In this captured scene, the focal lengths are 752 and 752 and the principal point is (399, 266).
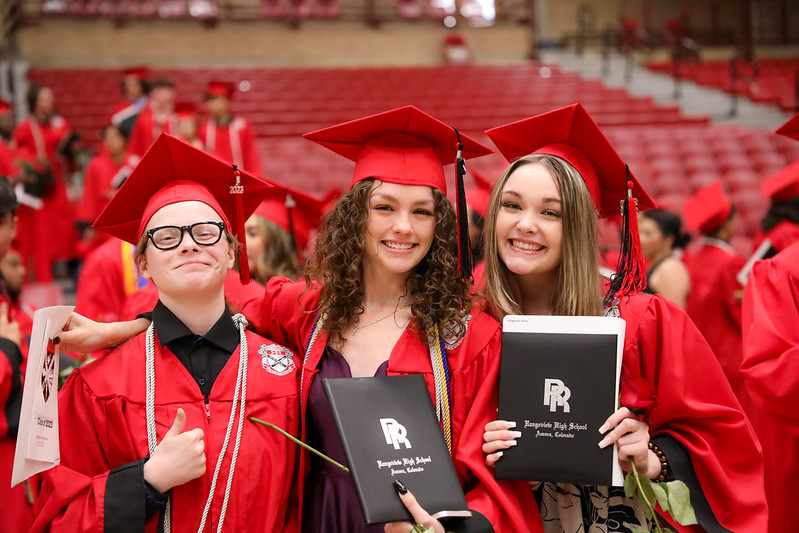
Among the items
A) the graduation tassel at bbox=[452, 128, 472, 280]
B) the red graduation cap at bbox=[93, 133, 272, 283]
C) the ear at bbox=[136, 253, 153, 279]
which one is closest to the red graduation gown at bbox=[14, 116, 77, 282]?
the red graduation cap at bbox=[93, 133, 272, 283]

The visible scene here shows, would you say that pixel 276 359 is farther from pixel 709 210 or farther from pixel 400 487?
pixel 709 210

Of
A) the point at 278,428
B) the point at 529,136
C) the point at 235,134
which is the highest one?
the point at 235,134

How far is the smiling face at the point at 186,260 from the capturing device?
6.17 feet

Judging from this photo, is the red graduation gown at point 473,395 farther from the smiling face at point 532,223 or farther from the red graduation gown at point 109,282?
the red graduation gown at point 109,282

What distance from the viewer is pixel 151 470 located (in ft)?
5.75

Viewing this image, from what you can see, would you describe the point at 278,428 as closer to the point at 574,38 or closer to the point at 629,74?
the point at 629,74

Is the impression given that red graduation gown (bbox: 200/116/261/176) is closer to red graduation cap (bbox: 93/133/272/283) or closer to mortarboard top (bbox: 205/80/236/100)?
mortarboard top (bbox: 205/80/236/100)

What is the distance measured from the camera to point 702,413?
1926 mm

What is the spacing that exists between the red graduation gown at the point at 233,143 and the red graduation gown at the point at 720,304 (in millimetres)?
4065

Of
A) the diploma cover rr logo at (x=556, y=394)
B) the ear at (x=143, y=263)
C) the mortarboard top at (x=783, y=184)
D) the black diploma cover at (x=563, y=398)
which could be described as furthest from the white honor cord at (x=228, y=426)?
the mortarboard top at (x=783, y=184)

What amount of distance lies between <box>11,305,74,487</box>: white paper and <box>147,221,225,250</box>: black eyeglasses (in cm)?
29

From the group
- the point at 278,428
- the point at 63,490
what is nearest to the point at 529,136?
the point at 278,428

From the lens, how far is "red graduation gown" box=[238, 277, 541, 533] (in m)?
1.82

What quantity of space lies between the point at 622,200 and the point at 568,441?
2.59ft
